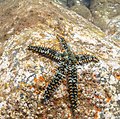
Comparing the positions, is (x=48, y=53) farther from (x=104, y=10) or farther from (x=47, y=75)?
(x=104, y=10)

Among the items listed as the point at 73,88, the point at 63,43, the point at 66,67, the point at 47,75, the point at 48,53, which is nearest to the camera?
the point at 73,88

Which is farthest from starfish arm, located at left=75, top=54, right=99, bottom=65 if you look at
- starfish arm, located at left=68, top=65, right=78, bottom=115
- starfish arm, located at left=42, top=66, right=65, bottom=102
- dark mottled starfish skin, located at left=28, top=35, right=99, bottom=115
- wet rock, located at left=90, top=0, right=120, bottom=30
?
wet rock, located at left=90, top=0, right=120, bottom=30

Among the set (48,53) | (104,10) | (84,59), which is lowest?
(104,10)

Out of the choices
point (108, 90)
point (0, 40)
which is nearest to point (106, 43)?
point (108, 90)

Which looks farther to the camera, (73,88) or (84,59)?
(84,59)

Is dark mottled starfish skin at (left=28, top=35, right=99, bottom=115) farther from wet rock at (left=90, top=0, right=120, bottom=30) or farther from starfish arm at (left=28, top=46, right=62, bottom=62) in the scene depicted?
wet rock at (left=90, top=0, right=120, bottom=30)

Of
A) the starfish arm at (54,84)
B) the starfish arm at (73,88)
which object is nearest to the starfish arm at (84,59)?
the starfish arm at (73,88)

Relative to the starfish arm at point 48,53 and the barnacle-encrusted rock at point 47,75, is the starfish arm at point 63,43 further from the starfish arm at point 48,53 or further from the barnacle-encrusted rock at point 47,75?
the starfish arm at point 48,53

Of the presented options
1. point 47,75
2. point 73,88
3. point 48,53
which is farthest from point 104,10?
point 73,88
